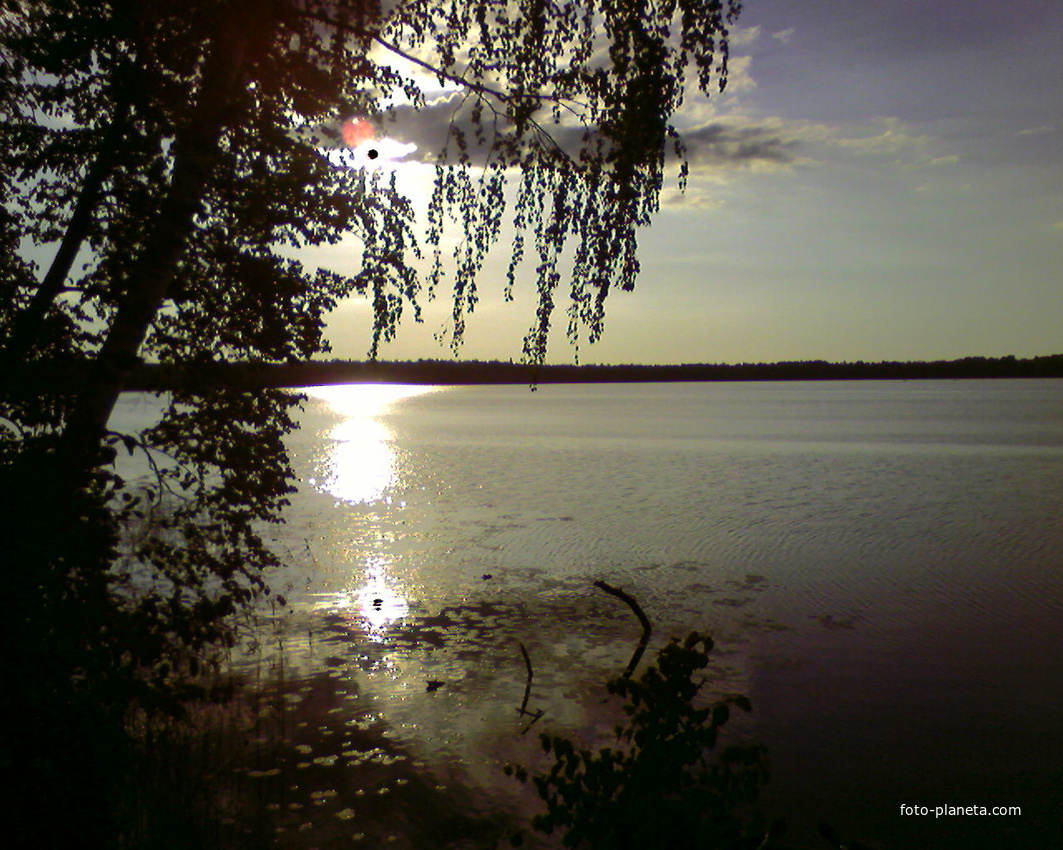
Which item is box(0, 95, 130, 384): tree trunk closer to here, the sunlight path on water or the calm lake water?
the calm lake water

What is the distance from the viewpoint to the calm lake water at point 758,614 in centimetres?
971

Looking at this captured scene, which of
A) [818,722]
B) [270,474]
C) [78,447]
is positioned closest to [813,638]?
[818,722]

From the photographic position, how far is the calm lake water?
971 cm

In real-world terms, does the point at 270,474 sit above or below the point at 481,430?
above

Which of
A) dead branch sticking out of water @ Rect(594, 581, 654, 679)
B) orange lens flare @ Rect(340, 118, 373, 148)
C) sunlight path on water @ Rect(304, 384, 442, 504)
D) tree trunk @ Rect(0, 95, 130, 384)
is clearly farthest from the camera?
sunlight path on water @ Rect(304, 384, 442, 504)

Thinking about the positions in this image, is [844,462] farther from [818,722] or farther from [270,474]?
[270,474]

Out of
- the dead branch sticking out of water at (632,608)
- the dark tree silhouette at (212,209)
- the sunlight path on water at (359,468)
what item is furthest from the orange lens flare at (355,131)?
the sunlight path on water at (359,468)

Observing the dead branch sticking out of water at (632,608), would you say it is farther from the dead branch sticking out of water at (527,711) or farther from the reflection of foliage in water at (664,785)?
the reflection of foliage in water at (664,785)

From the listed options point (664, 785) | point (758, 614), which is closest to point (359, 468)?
point (758, 614)

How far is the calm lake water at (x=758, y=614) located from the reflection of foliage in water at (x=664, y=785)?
5073 millimetres

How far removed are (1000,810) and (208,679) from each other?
34.2 feet

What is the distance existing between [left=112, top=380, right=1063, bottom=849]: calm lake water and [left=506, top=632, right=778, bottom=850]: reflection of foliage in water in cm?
507

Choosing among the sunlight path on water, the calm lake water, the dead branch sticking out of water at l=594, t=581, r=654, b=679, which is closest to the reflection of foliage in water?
the dead branch sticking out of water at l=594, t=581, r=654, b=679

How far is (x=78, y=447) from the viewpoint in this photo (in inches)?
241
